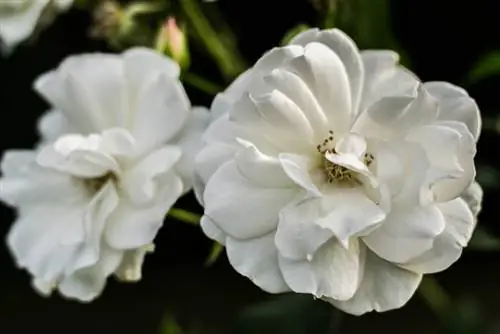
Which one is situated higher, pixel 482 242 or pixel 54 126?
pixel 54 126

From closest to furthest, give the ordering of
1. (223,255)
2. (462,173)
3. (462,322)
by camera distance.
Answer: (462,173), (462,322), (223,255)

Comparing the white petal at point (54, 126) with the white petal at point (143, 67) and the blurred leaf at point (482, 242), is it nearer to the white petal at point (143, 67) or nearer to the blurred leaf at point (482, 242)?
the white petal at point (143, 67)

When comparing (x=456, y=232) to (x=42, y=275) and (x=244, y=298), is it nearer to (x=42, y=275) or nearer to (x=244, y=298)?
(x=42, y=275)

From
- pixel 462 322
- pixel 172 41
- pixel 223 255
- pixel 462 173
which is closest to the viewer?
pixel 462 173

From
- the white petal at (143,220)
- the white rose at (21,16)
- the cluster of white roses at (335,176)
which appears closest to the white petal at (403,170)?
the cluster of white roses at (335,176)

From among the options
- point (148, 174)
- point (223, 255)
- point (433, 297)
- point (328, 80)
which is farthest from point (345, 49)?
point (223, 255)

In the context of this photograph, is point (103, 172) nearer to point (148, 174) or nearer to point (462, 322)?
point (148, 174)

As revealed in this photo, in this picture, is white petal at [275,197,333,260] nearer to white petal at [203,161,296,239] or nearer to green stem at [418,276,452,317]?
white petal at [203,161,296,239]
